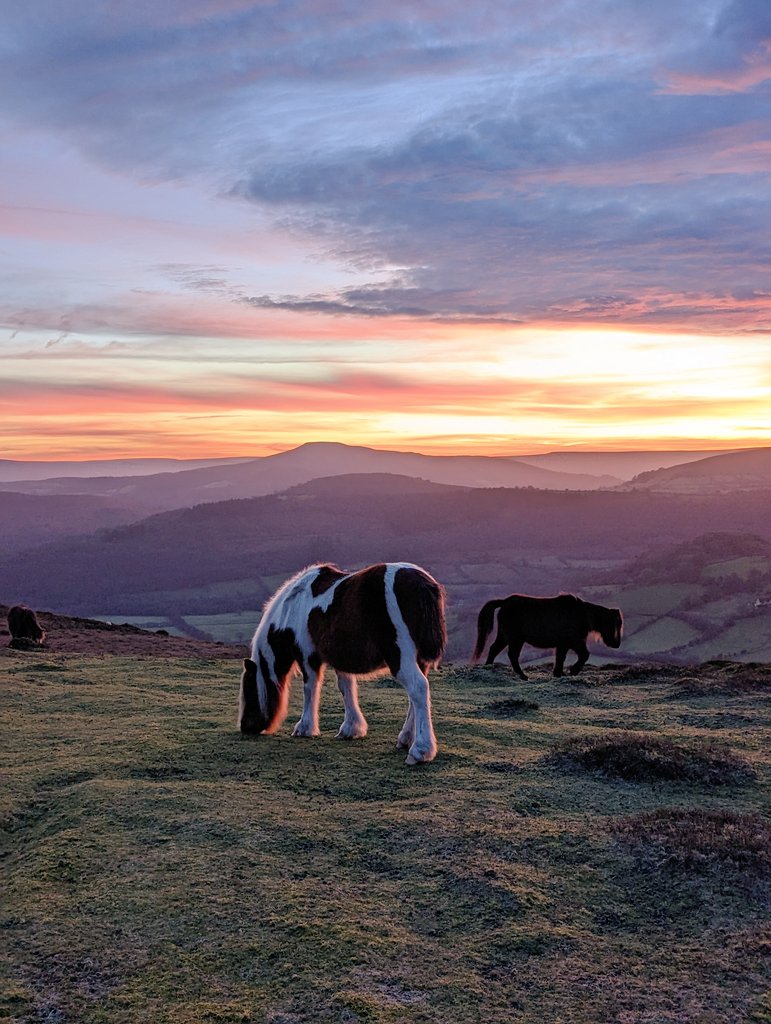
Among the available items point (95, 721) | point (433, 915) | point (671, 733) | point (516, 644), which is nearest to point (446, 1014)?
point (433, 915)

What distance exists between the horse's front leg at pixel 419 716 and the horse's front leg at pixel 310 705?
1.56 meters

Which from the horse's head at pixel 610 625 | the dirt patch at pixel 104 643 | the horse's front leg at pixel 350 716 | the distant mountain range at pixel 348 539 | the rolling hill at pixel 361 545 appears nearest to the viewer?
the horse's front leg at pixel 350 716

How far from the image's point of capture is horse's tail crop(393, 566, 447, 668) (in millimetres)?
8789

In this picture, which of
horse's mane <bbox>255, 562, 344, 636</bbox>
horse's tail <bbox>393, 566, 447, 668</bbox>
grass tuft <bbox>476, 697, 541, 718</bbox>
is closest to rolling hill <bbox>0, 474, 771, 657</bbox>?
grass tuft <bbox>476, 697, 541, 718</bbox>

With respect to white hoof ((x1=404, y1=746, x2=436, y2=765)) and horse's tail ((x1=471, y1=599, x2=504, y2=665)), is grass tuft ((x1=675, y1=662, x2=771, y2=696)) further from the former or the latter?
white hoof ((x1=404, y1=746, x2=436, y2=765))

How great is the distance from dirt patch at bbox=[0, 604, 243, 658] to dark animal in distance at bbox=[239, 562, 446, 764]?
30.7 ft

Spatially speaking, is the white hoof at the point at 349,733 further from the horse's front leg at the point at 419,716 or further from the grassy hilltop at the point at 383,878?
the horse's front leg at the point at 419,716

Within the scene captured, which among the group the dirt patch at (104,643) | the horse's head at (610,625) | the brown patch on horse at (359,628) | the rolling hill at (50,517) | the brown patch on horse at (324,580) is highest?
the rolling hill at (50,517)

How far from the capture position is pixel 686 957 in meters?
4.59

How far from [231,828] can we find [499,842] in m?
2.06

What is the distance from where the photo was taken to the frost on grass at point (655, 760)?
25.6ft

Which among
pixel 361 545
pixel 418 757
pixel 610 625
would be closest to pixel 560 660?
pixel 610 625

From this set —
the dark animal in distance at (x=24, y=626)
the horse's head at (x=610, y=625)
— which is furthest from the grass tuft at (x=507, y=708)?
the dark animal in distance at (x=24, y=626)

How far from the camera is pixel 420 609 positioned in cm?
878
